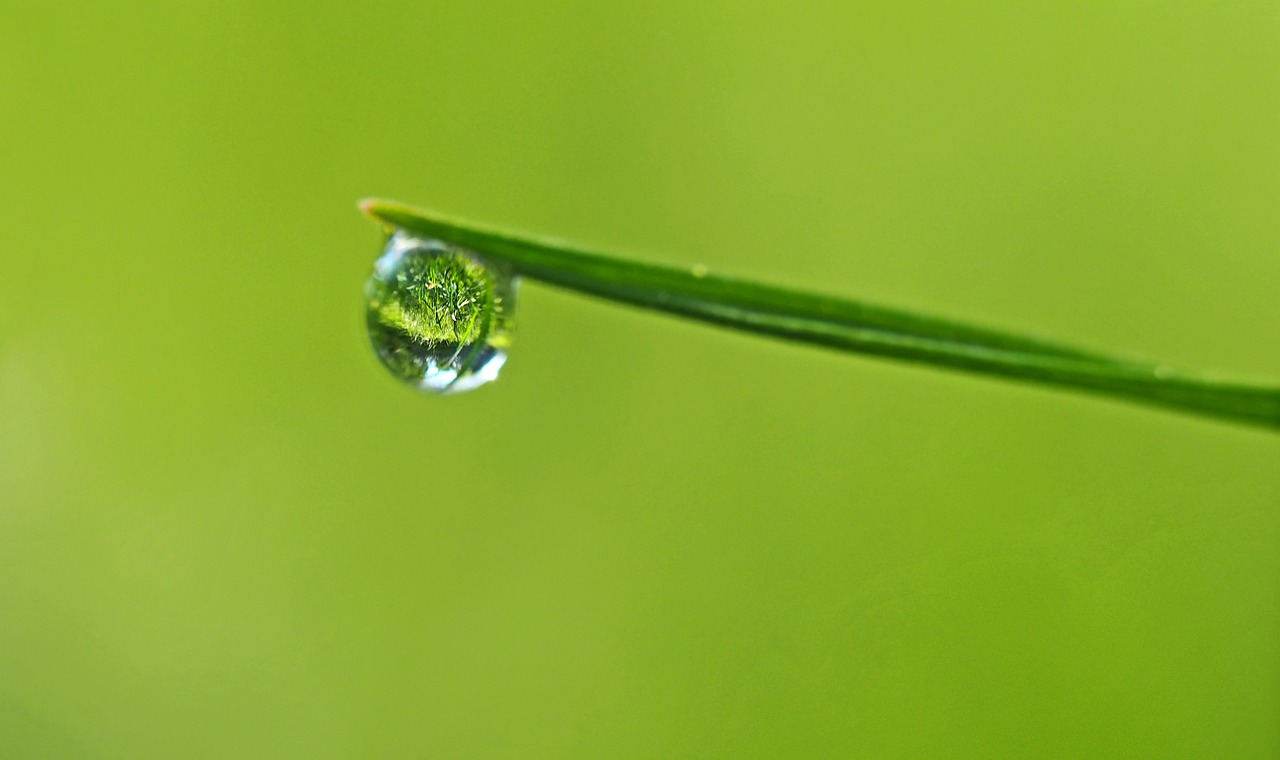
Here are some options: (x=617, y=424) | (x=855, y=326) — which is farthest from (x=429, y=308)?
(x=617, y=424)

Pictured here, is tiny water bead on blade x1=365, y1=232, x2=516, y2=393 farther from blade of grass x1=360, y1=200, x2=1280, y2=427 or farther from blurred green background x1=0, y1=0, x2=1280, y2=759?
blurred green background x1=0, y1=0, x2=1280, y2=759

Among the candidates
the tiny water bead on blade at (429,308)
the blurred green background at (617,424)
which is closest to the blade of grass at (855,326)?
the tiny water bead on blade at (429,308)

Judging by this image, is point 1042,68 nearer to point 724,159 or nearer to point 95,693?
point 724,159

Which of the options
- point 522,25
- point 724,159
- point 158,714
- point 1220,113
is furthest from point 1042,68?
point 158,714

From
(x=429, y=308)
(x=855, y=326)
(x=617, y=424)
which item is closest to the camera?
(x=855, y=326)

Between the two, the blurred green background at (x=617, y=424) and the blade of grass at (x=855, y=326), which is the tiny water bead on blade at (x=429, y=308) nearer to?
the blade of grass at (x=855, y=326)

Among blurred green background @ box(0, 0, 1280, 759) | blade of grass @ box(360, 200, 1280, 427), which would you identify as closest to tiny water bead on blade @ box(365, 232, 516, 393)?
blade of grass @ box(360, 200, 1280, 427)

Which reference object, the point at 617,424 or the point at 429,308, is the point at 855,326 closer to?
the point at 429,308
